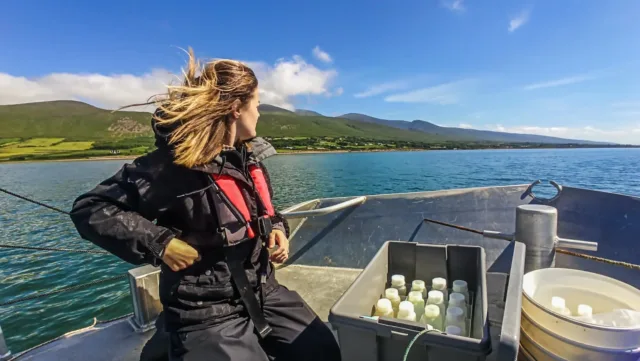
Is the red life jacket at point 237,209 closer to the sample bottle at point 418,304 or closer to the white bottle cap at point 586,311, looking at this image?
the sample bottle at point 418,304

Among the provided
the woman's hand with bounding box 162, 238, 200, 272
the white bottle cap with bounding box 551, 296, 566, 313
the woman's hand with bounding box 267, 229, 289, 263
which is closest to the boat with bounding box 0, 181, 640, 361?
the white bottle cap with bounding box 551, 296, 566, 313

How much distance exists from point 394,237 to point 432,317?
297cm

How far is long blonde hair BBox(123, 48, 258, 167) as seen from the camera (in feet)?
5.95

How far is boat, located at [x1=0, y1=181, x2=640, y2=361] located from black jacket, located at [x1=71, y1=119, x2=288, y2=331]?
1499 millimetres

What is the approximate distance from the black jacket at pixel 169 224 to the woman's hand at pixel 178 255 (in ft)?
0.11

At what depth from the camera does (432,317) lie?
1.88 m

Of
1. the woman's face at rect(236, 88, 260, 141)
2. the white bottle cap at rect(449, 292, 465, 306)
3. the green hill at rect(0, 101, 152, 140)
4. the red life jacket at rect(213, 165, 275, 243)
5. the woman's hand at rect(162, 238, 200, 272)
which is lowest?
the white bottle cap at rect(449, 292, 465, 306)

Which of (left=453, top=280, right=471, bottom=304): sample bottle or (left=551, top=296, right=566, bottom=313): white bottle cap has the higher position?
(left=551, top=296, right=566, bottom=313): white bottle cap

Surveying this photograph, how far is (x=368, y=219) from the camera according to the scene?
16.3 ft

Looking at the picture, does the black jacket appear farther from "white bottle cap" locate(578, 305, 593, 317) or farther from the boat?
"white bottle cap" locate(578, 305, 593, 317)

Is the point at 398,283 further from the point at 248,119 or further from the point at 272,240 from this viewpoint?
the point at 248,119

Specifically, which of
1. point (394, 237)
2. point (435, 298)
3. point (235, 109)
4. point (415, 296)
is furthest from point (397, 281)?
point (394, 237)

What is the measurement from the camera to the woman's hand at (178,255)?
1772 mm

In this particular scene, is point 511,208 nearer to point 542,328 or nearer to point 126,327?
point 542,328
